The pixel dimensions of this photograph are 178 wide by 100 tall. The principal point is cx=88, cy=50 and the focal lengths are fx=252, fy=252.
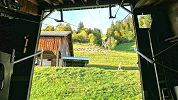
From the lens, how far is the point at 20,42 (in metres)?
7.67

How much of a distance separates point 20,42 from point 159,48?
4148 mm

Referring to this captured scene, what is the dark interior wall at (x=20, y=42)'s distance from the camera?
714cm

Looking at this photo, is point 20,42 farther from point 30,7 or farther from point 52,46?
point 52,46

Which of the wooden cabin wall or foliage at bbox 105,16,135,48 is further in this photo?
foliage at bbox 105,16,135,48

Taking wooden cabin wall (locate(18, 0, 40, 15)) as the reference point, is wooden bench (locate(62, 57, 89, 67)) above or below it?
below

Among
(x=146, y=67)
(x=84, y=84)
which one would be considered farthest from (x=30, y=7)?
(x=84, y=84)

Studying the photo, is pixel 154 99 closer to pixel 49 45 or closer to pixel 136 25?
pixel 136 25

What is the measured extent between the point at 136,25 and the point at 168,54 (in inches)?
51.9

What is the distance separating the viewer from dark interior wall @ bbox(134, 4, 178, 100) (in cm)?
700

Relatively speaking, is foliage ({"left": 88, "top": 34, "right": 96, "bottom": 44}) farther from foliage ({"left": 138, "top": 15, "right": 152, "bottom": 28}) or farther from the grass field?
foliage ({"left": 138, "top": 15, "right": 152, "bottom": 28})

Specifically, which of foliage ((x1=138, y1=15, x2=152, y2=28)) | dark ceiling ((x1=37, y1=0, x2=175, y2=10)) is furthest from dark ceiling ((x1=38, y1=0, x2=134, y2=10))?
foliage ((x1=138, y1=15, x2=152, y2=28))

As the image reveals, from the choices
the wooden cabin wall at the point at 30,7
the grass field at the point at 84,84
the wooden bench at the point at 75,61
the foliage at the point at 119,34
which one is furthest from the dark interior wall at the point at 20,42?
the foliage at the point at 119,34

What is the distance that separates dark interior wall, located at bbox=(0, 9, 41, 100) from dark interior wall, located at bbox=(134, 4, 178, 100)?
331cm

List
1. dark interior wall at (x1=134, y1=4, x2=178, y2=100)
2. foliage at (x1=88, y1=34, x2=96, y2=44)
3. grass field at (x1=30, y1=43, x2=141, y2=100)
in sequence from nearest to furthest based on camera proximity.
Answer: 1. dark interior wall at (x1=134, y1=4, x2=178, y2=100)
2. grass field at (x1=30, y1=43, x2=141, y2=100)
3. foliage at (x1=88, y1=34, x2=96, y2=44)
